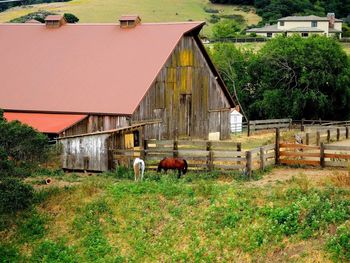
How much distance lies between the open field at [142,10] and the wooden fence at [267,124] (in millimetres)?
66068

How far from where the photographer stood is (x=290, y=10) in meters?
131

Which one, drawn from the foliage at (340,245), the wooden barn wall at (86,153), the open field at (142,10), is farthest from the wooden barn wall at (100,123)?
the open field at (142,10)

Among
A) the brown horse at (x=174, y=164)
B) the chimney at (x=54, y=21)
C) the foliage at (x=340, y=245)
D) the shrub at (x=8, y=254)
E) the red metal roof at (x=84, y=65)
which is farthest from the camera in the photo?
the chimney at (x=54, y=21)

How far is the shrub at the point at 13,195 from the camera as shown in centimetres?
2205

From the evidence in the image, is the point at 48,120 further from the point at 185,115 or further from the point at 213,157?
the point at 213,157

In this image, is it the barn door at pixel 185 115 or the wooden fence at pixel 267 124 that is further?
the wooden fence at pixel 267 124

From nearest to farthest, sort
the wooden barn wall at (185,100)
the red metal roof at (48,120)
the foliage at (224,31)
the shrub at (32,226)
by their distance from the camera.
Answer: the shrub at (32,226) → the red metal roof at (48,120) → the wooden barn wall at (185,100) → the foliage at (224,31)

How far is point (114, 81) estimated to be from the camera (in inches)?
1409

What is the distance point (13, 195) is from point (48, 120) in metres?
12.1

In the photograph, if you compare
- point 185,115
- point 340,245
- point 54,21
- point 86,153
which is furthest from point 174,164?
point 54,21

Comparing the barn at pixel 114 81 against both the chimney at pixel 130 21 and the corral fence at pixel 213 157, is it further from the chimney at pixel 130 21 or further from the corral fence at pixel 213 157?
the corral fence at pixel 213 157

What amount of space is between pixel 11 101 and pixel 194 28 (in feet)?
35.9

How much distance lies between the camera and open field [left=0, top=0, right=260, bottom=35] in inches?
4648

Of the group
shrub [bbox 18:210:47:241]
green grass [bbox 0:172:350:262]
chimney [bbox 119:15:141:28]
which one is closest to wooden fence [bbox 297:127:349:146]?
green grass [bbox 0:172:350:262]
